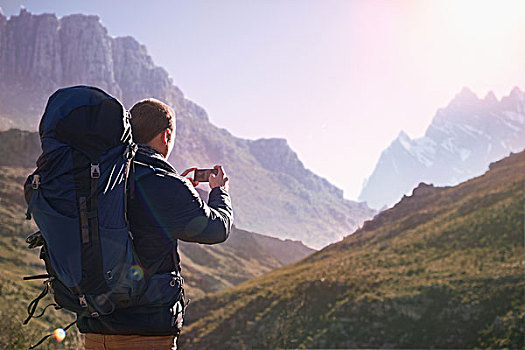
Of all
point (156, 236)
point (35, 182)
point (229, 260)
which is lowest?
point (229, 260)

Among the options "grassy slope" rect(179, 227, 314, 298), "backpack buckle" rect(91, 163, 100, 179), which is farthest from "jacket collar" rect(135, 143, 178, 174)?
"grassy slope" rect(179, 227, 314, 298)

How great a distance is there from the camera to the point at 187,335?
98.0 ft

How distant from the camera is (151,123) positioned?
10.9 feet

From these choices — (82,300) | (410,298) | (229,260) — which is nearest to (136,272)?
(82,300)

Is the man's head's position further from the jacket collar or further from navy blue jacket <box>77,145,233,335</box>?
navy blue jacket <box>77,145,233,335</box>

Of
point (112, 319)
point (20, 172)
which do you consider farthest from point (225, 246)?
point (112, 319)

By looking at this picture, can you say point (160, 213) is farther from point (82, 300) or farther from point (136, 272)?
point (82, 300)

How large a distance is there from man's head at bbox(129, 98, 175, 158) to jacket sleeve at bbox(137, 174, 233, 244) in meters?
0.50

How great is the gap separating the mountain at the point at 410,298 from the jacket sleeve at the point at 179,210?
17.3m

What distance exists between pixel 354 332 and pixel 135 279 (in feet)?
65.5

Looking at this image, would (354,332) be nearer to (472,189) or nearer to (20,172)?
(472,189)

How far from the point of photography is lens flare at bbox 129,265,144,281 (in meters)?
2.76

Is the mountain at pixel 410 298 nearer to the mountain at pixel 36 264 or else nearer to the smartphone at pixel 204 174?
the mountain at pixel 36 264

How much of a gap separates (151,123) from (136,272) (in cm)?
118
